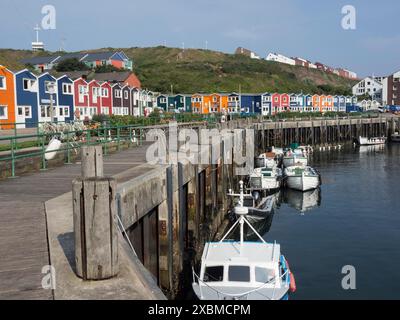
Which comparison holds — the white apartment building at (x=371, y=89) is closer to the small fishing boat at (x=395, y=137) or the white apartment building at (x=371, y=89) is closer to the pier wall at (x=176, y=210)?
the small fishing boat at (x=395, y=137)

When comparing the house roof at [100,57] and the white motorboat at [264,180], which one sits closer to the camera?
the white motorboat at [264,180]

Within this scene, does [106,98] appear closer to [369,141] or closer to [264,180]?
[264,180]

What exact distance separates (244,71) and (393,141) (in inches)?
3759

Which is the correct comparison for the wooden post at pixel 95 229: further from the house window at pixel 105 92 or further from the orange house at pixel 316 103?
the orange house at pixel 316 103

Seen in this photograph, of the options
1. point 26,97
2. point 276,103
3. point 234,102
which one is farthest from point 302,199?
point 276,103

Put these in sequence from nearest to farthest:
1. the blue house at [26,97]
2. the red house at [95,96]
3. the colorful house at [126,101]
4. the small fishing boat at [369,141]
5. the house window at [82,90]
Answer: the blue house at [26,97]
the house window at [82,90]
the red house at [95,96]
the colorful house at [126,101]
the small fishing boat at [369,141]

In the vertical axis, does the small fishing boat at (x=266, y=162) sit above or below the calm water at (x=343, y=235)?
above

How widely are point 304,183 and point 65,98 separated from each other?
33060mm

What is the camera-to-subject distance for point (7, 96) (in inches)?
1874

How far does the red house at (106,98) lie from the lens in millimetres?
68519

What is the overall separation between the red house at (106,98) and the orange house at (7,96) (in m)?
20.4
